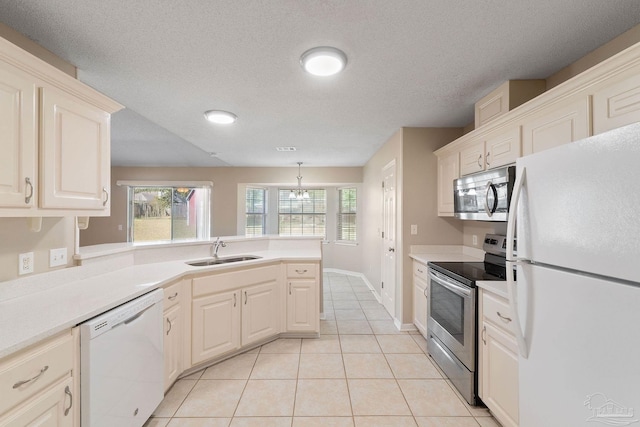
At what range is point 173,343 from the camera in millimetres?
2059

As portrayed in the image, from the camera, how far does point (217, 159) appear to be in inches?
209

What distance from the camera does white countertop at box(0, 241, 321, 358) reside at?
1.12 meters

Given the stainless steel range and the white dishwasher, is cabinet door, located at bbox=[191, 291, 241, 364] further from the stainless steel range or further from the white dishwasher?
the stainless steel range

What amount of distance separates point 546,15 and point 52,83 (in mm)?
2646

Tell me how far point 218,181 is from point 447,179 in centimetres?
490

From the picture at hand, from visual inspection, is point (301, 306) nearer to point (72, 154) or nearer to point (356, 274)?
Answer: point (72, 154)

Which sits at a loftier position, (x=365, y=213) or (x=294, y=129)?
(x=294, y=129)

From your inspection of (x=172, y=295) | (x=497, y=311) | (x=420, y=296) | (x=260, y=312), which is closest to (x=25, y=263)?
(x=172, y=295)

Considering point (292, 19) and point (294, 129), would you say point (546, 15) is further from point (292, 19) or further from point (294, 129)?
point (294, 129)

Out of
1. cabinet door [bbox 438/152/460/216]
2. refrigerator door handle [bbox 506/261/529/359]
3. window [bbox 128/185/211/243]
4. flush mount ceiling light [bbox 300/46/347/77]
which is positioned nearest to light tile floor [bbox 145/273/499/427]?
refrigerator door handle [bbox 506/261/529/359]

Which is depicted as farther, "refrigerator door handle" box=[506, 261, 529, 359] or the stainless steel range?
the stainless steel range

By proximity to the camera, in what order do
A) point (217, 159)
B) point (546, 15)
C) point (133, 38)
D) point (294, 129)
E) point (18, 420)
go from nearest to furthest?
point (18, 420) < point (546, 15) < point (133, 38) < point (294, 129) < point (217, 159)

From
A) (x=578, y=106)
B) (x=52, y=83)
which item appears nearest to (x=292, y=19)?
(x=52, y=83)

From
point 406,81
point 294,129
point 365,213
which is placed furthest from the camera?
point 365,213
